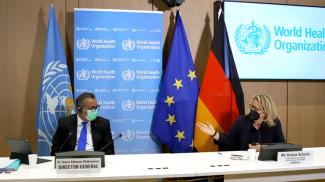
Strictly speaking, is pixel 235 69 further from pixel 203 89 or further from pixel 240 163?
A: pixel 240 163

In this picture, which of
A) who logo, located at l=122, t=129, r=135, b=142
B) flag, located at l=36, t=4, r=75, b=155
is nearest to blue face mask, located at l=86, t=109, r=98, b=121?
flag, located at l=36, t=4, r=75, b=155

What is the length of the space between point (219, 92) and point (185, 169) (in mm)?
1610

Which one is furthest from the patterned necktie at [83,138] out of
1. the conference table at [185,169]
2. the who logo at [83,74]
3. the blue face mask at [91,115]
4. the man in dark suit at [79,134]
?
the who logo at [83,74]

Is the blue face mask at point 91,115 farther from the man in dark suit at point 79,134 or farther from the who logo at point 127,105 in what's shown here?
the who logo at point 127,105

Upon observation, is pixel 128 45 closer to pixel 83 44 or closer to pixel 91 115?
pixel 83 44

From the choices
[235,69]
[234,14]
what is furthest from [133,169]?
[234,14]

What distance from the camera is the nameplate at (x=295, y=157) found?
2.50 metres

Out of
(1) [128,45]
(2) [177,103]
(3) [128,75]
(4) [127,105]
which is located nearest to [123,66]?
(3) [128,75]

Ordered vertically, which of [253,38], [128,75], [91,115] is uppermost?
[253,38]

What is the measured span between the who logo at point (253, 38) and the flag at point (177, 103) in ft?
2.44

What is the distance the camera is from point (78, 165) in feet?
7.02

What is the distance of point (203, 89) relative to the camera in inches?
147

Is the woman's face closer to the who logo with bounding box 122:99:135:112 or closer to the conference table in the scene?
the conference table

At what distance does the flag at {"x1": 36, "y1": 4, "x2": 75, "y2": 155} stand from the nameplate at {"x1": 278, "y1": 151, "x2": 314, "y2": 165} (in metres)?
2.04
